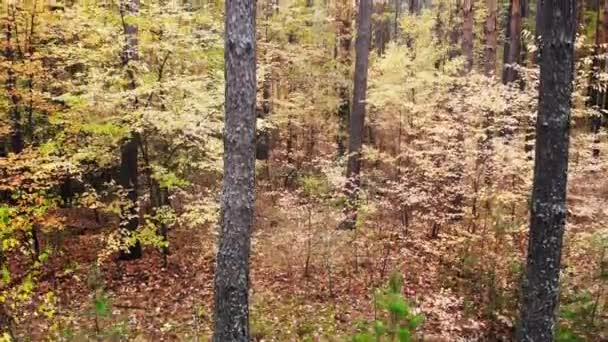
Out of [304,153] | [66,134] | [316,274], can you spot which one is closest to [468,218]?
[316,274]

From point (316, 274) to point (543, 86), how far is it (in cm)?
742

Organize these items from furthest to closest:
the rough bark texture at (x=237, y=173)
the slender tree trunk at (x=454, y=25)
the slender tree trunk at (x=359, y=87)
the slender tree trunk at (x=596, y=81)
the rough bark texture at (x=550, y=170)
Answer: the slender tree trunk at (x=454, y=25) < the slender tree trunk at (x=596, y=81) < the slender tree trunk at (x=359, y=87) < the rough bark texture at (x=237, y=173) < the rough bark texture at (x=550, y=170)

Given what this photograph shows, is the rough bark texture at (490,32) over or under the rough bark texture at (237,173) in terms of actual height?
over

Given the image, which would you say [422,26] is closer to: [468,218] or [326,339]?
[468,218]

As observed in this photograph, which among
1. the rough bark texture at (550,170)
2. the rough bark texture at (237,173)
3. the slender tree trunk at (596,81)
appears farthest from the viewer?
the slender tree trunk at (596,81)

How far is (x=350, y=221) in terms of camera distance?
11.7 meters

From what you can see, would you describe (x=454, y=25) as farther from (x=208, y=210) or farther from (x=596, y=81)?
(x=208, y=210)

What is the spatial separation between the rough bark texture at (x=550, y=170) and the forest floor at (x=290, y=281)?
3206mm

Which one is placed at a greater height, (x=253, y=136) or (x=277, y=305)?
(x=253, y=136)

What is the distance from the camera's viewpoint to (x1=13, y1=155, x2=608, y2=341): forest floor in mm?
8117

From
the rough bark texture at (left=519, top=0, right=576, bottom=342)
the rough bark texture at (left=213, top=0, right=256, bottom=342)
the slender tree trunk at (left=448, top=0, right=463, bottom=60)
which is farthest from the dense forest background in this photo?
the slender tree trunk at (left=448, top=0, right=463, bottom=60)

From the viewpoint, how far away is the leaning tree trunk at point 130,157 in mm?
9469

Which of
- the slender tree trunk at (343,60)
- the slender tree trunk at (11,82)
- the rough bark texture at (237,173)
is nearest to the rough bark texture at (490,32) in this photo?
the slender tree trunk at (343,60)

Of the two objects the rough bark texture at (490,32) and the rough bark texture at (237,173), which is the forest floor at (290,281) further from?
the rough bark texture at (490,32)
